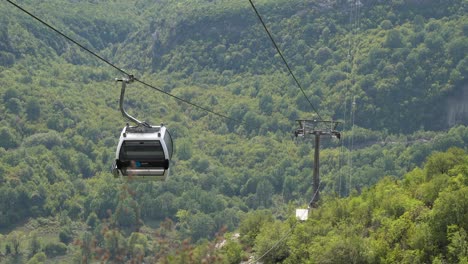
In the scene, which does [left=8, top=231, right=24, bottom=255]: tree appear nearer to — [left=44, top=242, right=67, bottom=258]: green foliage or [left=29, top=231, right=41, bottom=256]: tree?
[left=29, top=231, right=41, bottom=256]: tree

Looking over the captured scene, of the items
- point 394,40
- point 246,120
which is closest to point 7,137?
point 246,120

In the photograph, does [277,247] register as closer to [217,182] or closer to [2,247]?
[2,247]

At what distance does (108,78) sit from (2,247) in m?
86.5

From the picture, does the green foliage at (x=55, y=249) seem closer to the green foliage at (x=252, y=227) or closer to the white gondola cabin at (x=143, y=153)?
the green foliage at (x=252, y=227)

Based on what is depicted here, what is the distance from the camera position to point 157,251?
10.6 metres

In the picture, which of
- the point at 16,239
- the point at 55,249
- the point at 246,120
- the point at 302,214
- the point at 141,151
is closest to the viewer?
the point at 141,151

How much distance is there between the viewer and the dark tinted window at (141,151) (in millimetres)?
19734

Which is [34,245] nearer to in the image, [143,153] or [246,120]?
[246,120]

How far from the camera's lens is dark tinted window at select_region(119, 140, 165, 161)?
19734 mm

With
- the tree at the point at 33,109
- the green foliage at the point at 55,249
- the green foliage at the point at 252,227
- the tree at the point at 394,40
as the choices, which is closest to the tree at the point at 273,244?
the green foliage at the point at 252,227

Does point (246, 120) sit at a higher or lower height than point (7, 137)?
higher

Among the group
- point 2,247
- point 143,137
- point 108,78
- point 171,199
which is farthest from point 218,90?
point 143,137

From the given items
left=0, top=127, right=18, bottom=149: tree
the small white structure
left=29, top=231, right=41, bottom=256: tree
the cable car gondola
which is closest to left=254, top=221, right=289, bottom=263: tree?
the small white structure

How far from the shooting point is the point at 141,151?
1981 centimetres
